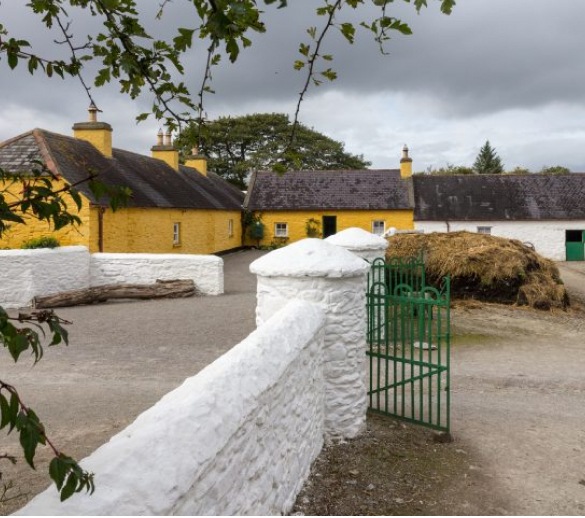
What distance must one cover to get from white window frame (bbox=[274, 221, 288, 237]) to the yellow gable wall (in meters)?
3.98

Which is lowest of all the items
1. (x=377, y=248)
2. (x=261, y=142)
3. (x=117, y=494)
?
(x=117, y=494)

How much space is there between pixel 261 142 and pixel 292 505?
47.1m

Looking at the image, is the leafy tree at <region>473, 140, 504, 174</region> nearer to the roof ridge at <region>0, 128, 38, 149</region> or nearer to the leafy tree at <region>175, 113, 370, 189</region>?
the leafy tree at <region>175, 113, 370, 189</region>

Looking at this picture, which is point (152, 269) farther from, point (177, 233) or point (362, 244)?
point (177, 233)

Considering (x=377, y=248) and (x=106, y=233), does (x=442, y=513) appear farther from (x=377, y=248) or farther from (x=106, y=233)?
(x=106, y=233)

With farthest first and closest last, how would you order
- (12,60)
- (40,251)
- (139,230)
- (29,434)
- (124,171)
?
(124,171) → (139,230) → (40,251) → (12,60) → (29,434)

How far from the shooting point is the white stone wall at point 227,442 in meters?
2.38

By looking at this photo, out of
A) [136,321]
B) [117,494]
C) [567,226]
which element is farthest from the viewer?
[567,226]

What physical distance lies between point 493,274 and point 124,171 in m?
14.5

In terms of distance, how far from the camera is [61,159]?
17531mm

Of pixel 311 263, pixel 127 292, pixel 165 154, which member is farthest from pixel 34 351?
pixel 165 154

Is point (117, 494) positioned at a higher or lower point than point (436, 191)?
lower

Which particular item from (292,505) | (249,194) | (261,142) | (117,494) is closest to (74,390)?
(292,505)

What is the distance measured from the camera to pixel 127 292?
14750 mm
